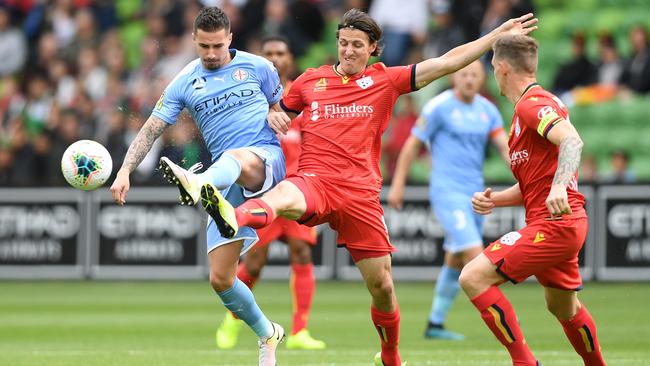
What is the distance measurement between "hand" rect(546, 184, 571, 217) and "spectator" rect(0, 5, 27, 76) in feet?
63.3

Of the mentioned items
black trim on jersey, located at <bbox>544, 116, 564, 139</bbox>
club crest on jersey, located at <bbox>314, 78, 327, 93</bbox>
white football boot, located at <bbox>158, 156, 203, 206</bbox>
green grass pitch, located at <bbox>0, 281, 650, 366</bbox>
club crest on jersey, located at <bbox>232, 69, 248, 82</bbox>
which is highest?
club crest on jersey, located at <bbox>232, 69, 248, 82</bbox>

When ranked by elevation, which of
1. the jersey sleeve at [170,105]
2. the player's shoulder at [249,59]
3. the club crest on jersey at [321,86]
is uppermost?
the player's shoulder at [249,59]

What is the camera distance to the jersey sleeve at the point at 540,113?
24.9 feet

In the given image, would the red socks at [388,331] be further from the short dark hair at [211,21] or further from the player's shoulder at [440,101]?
the player's shoulder at [440,101]

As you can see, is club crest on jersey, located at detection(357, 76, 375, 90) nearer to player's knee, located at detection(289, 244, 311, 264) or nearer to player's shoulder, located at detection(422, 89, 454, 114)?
player's knee, located at detection(289, 244, 311, 264)

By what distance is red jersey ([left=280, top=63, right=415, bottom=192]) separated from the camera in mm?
8617

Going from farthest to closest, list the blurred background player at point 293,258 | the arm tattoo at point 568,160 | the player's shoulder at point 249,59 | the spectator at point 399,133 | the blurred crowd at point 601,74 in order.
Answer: the blurred crowd at point 601,74 → the spectator at point 399,133 → the blurred background player at point 293,258 → the player's shoulder at point 249,59 → the arm tattoo at point 568,160

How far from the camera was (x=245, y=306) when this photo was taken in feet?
29.0

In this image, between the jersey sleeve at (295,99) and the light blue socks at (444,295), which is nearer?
the jersey sleeve at (295,99)

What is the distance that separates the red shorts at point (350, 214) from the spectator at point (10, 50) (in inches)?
694

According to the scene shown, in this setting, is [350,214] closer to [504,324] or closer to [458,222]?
[504,324]

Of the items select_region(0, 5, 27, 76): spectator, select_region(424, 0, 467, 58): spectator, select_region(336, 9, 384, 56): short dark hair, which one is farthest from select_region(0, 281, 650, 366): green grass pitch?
Result: select_region(0, 5, 27, 76): spectator

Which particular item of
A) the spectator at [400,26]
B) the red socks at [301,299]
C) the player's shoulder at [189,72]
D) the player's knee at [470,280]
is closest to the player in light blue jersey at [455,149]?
the red socks at [301,299]

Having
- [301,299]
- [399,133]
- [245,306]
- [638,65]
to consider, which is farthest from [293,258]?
[638,65]
